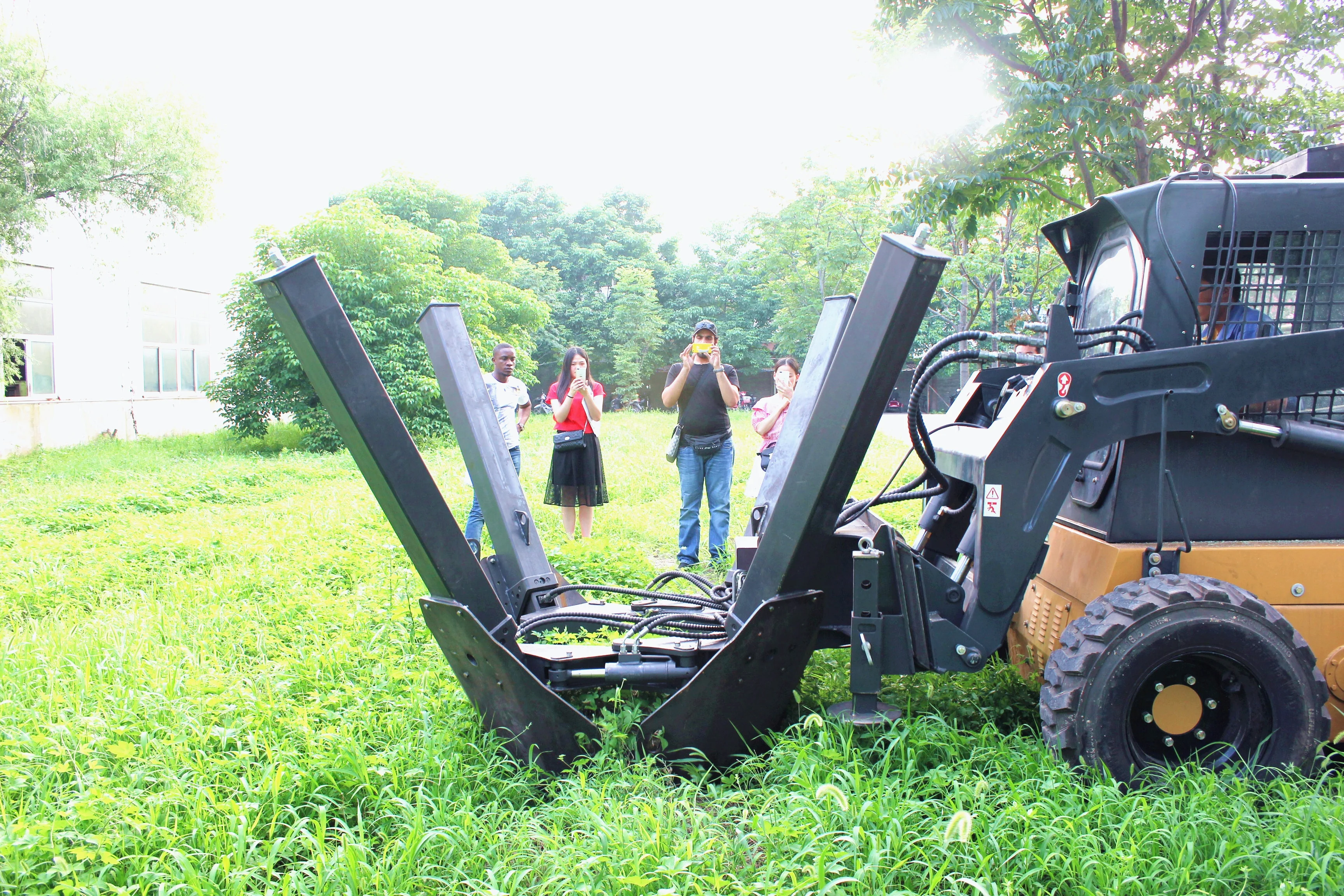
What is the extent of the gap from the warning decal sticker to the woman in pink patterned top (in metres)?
3.77

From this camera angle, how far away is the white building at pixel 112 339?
16219 millimetres

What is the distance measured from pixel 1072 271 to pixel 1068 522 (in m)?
1.28

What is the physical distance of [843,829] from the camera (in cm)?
240

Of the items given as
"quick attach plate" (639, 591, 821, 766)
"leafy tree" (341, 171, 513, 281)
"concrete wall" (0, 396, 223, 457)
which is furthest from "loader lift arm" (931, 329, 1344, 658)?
"leafy tree" (341, 171, 513, 281)

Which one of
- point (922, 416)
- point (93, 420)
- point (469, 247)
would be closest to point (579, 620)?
point (922, 416)

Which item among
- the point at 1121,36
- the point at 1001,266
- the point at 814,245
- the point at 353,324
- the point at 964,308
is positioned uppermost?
the point at 814,245

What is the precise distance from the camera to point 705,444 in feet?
20.9

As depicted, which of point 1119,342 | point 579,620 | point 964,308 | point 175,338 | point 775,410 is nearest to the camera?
point 1119,342

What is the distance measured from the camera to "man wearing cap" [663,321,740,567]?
636 centimetres

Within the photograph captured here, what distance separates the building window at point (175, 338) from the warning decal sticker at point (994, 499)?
21.6 m

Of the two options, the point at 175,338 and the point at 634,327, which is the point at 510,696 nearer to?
the point at 175,338

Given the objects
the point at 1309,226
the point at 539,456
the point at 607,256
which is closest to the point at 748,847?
the point at 1309,226

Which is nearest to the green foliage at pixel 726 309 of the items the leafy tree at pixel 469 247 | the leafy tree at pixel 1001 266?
the leafy tree at pixel 469 247

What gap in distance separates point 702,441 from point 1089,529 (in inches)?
141
